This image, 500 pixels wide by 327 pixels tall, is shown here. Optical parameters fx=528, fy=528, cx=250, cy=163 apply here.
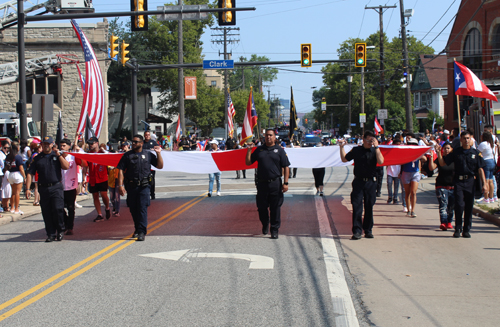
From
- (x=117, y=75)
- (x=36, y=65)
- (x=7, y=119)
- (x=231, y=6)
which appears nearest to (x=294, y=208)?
(x=231, y=6)

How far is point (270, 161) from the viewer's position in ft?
32.0

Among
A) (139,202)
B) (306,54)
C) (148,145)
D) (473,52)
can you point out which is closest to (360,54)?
(306,54)

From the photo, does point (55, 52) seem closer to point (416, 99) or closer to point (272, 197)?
point (272, 197)

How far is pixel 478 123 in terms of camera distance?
17625mm

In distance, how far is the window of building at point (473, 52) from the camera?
40.1 metres

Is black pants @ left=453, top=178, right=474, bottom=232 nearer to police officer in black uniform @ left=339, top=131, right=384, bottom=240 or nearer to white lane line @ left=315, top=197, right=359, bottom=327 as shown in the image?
police officer in black uniform @ left=339, top=131, right=384, bottom=240

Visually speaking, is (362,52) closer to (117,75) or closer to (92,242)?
(92,242)

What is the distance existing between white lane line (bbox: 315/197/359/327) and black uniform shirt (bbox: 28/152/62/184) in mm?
5048

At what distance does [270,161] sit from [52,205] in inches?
162

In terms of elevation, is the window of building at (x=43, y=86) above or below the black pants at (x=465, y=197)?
above

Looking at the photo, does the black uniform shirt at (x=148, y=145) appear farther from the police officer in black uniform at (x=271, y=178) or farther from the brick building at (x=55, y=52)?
the brick building at (x=55, y=52)

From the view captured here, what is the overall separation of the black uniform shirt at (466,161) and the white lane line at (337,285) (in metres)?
2.67

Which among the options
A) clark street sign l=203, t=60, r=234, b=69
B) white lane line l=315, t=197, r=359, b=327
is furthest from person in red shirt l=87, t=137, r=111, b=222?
clark street sign l=203, t=60, r=234, b=69

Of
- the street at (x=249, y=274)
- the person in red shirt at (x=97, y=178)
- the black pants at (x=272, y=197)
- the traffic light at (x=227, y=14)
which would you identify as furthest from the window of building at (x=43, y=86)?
the black pants at (x=272, y=197)
